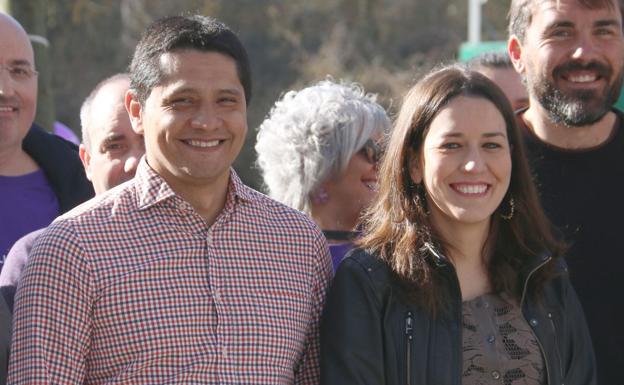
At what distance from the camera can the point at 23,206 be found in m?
3.85

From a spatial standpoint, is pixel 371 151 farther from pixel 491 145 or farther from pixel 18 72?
pixel 18 72

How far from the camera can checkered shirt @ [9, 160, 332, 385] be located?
108 inches

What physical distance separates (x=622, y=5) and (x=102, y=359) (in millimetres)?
3150

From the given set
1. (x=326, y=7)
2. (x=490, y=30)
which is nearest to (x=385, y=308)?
(x=490, y=30)

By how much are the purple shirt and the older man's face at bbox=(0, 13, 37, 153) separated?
177mm

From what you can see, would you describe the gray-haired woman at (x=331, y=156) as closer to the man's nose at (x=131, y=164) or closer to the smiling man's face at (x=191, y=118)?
the man's nose at (x=131, y=164)

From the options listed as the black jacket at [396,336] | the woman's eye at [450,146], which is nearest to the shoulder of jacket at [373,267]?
the black jacket at [396,336]

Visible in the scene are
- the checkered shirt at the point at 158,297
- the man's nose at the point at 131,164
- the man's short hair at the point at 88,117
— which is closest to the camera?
the checkered shirt at the point at 158,297

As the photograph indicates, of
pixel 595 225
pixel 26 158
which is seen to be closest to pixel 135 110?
pixel 26 158

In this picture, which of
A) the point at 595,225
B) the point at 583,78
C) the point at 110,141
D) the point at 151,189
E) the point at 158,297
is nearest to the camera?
the point at 158,297

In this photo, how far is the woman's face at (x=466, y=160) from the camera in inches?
127

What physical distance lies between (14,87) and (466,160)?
1961mm

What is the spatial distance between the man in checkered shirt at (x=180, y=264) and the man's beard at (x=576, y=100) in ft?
4.36

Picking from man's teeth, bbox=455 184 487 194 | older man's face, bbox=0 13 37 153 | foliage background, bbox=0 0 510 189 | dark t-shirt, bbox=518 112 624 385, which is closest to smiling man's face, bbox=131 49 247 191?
man's teeth, bbox=455 184 487 194
